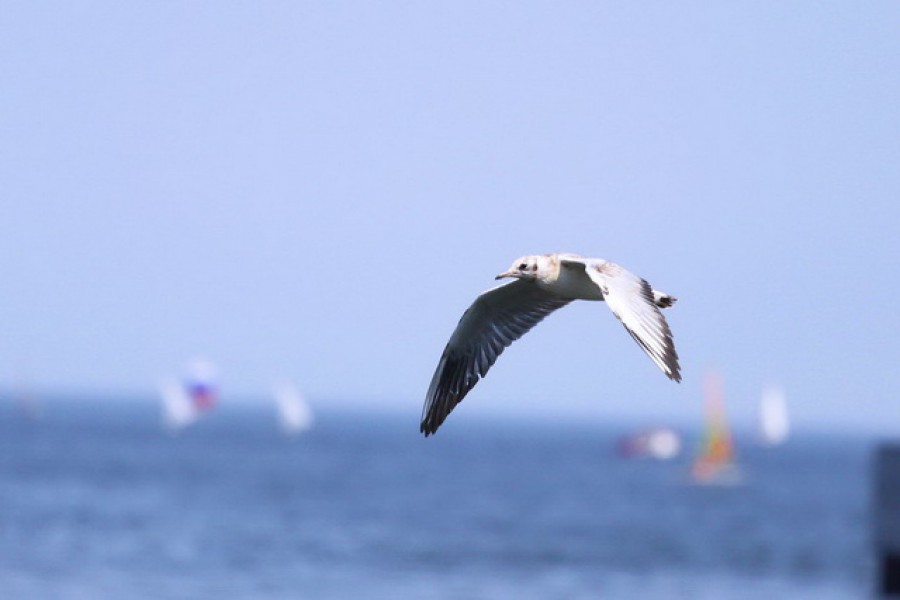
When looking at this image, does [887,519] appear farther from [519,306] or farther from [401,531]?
[401,531]

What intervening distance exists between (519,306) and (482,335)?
0.29 m

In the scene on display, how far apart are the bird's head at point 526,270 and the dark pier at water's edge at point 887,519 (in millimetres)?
2464

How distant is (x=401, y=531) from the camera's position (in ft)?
184

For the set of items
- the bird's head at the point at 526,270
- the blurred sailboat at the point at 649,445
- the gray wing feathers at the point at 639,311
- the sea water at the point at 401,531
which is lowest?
the gray wing feathers at the point at 639,311

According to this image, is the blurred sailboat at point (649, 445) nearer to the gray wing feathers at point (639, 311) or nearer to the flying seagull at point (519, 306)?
the flying seagull at point (519, 306)

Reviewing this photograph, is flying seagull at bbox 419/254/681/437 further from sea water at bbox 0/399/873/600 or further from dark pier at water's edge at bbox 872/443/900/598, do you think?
sea water at bbox 0/399/873/600

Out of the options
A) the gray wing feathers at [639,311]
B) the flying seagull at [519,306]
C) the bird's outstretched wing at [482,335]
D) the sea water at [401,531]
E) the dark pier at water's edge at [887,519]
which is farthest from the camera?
the sea water at [401,531]

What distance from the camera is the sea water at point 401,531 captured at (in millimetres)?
39812

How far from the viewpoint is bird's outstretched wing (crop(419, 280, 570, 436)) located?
933 centimetres

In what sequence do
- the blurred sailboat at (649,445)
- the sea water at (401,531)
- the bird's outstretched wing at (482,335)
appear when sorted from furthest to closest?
the blurred sailboat at (649,445)
the sea water at (401,531)
the bird's outstretched wing at (482,335)

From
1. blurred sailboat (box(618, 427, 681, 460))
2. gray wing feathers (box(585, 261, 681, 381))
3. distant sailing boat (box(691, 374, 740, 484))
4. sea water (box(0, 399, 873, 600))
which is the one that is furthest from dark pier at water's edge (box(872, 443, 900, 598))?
blurred sailboat (box(618, 427, 681, 460))

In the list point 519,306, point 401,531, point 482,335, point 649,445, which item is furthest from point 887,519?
point 649,445

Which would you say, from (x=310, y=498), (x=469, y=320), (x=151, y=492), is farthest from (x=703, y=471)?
(x=469, y=320)

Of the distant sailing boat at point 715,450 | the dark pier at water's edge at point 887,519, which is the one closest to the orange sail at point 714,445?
the distant sailing boat at point 715,450
